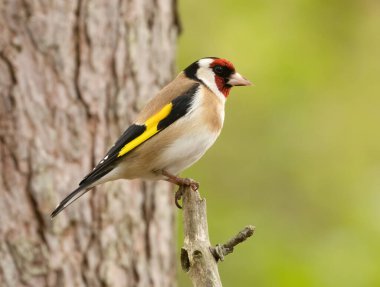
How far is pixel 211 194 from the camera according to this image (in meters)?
8.88

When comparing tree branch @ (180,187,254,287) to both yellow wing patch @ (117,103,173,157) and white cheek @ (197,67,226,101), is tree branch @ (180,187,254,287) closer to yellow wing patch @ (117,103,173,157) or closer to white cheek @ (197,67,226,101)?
yellow wing patch @ (117,103,173,157)

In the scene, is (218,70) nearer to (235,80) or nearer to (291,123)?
(235,80)

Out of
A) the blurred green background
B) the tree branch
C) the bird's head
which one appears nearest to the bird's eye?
the bird's head

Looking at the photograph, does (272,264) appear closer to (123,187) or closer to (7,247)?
(123,187)

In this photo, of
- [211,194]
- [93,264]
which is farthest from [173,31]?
[211,194]

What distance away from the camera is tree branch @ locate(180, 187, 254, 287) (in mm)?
4047

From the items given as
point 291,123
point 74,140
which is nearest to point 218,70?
point 74,140

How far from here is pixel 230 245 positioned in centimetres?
406

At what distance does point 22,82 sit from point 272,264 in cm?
258

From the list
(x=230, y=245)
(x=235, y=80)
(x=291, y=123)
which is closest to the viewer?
(x=230, y=245)

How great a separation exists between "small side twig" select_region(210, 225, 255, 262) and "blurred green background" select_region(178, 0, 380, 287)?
11.9ft

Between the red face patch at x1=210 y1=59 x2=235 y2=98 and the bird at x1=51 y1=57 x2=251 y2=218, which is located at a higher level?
the red face patch at x1=210 y1=59 x2=235 y2=98

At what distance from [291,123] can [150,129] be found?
13.5 feet

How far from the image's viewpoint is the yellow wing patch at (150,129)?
17.3ft
